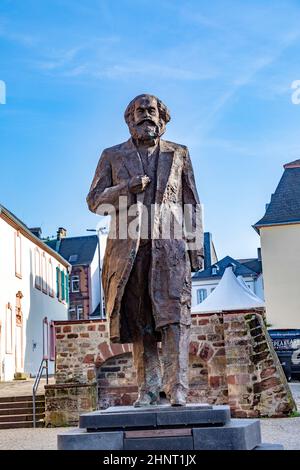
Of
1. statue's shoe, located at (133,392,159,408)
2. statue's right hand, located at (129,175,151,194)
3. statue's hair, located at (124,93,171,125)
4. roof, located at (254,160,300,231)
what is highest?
roof, located at (254,160,300,231)

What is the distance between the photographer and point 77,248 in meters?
45.6

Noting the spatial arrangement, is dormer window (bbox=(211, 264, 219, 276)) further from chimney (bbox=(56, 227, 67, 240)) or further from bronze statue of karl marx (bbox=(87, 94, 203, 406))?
bronze statue of karl marx (bbox=(87, 94, 203, 406))

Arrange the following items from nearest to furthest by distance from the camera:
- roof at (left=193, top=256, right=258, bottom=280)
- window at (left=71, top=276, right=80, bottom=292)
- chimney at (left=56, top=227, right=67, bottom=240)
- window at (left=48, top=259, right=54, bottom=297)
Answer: window at (left=48, top=259, right=54, bottom=297)
window at (left=71, top=276, right=80, bottom=292)
chimney at (left=56, top=227, right=67, bottom=240)
roof at (left=193, top=256, right=258, bottom=280)

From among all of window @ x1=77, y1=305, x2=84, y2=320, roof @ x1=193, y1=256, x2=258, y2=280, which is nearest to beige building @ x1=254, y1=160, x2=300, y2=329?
window @ x1=77, y1=305, x2=84, y2=320

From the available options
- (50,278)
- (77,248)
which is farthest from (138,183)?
(77,248)

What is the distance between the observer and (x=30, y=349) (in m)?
28.4

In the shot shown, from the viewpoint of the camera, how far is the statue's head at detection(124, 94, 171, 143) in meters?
4.81

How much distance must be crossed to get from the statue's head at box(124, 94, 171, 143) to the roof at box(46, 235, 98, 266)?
39.0 metres

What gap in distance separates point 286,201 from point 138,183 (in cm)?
2674

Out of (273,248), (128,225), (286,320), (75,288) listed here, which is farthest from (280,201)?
(128,225)
